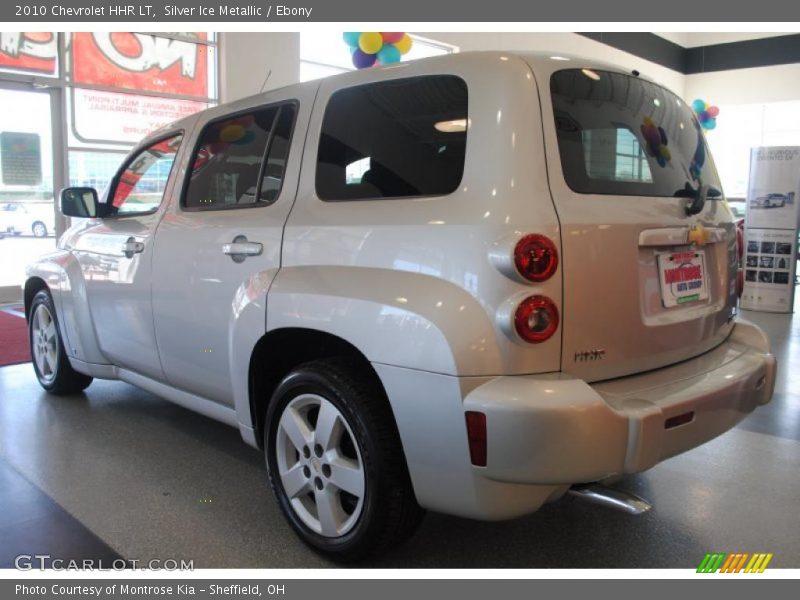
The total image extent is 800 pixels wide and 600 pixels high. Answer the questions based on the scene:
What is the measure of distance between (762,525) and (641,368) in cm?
101

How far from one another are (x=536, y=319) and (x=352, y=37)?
7428 mm

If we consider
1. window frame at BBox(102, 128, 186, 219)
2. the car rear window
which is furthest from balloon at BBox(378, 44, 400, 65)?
the car rear window

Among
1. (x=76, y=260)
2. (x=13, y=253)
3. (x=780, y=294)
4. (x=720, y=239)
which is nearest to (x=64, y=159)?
(x=13, y=253)

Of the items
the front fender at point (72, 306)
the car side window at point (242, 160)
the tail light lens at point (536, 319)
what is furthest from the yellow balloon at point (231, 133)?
the tail light lens at point (536, 319)

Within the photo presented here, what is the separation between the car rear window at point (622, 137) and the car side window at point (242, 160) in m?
1.03

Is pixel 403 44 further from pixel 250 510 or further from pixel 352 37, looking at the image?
pixel 250 510

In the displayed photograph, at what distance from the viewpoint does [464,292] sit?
1.82 meters

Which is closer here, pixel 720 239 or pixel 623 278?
pixel 623 278

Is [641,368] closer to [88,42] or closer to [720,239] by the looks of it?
[720,239]

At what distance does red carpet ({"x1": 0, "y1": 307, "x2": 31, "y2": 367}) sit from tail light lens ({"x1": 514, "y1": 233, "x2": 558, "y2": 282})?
4.53 m

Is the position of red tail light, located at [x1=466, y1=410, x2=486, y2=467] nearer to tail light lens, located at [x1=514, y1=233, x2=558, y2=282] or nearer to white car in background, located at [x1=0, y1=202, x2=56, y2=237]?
Result: tail light lens, located at [x1=514, y1=233, x2=558, y2=282]

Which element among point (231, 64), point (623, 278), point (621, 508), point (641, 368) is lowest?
point (621, 508)

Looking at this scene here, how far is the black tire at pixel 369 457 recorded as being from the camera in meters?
2.01

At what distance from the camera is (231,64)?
9539 millimetres
